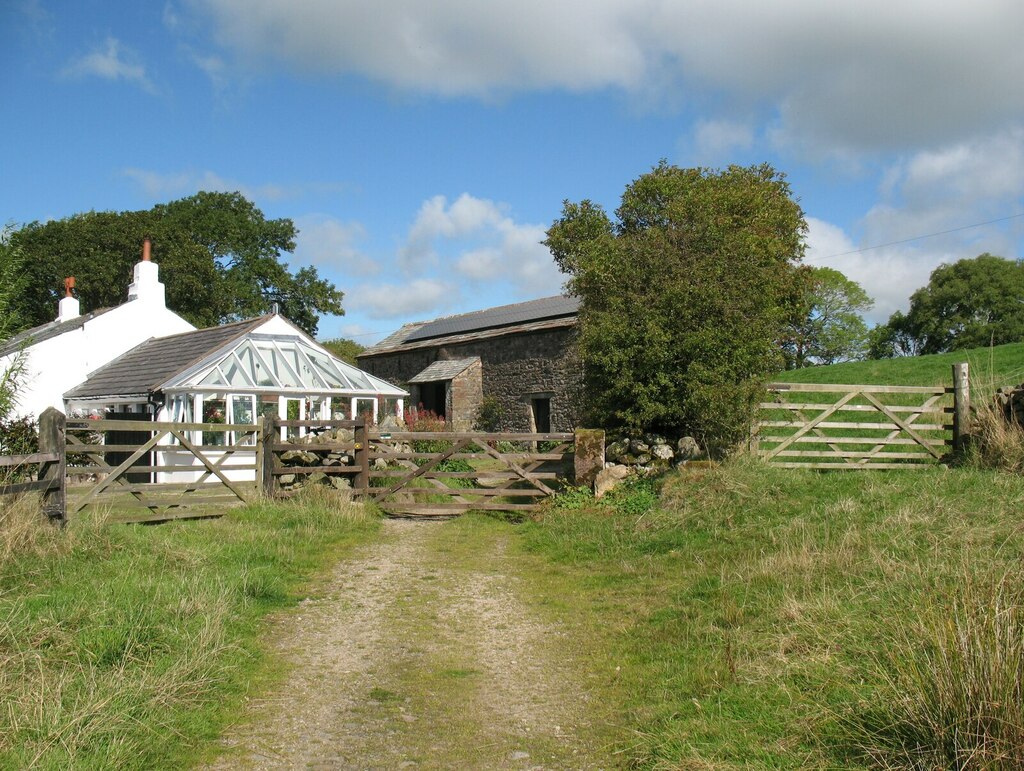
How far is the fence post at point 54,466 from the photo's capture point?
859 cm

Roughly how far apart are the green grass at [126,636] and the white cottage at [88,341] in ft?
56.3

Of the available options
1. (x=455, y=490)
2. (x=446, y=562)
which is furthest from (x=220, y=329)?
(x=446, y=562)

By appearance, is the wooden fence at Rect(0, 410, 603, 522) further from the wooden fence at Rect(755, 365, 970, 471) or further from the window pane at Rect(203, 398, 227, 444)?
A: the window pane at Rect(203, 398, 227, 444)

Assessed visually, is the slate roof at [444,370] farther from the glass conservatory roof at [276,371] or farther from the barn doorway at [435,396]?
the glass conservatory roof at [276,371]

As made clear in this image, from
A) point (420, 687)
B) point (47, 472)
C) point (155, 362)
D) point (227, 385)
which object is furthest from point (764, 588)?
point (155, 362)

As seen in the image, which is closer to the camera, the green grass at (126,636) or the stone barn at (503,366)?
the green grass at (126,636)

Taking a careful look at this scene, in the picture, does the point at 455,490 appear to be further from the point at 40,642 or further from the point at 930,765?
the point at 930,765

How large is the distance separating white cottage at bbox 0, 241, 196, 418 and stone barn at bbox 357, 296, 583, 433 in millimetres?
10421

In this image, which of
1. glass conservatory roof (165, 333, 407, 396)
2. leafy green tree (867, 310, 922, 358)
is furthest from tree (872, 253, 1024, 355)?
glass conservatory roof (165, 333, 407, 396)

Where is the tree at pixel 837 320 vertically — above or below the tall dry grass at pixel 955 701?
above

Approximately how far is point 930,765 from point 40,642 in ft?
17.1

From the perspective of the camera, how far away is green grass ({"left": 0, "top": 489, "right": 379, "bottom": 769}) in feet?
13.3

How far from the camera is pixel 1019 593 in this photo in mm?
4543

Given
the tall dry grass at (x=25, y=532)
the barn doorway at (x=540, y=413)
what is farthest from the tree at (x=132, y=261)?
the tall dry grass at (x=25, y=532)
